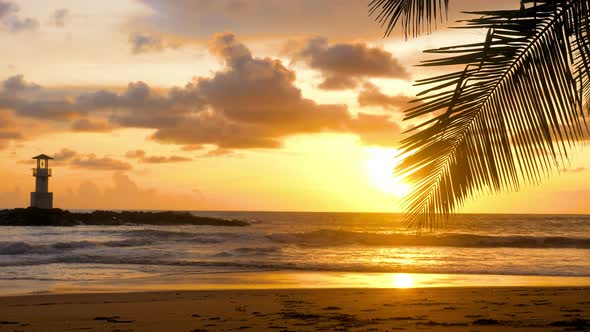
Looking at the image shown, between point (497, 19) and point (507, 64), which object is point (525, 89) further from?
point (497, 19)

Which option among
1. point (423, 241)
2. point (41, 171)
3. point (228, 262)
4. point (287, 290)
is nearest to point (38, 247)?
point (228, 262)

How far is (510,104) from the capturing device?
252 centimetres

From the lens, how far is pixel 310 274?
17.1m

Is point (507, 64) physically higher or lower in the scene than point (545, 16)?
lower

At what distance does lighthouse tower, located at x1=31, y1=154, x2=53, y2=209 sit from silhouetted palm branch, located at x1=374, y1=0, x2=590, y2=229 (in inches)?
2322

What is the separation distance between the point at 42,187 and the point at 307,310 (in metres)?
54.7

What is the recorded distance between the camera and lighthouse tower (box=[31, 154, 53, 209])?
57.2 meters

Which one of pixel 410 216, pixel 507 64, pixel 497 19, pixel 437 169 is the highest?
pixel 497 19

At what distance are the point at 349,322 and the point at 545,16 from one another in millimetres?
6156

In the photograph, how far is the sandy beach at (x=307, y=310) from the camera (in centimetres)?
793

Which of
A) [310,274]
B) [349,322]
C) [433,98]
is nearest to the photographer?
[433,98]

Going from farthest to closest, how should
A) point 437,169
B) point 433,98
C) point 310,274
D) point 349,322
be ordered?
point 310,274, point 349,322, point 437,169, point 433,98

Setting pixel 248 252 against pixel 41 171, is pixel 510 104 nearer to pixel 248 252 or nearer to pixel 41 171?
pixel 248 252

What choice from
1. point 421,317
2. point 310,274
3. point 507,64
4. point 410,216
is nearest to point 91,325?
point 421,317
